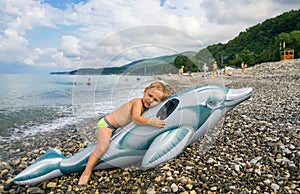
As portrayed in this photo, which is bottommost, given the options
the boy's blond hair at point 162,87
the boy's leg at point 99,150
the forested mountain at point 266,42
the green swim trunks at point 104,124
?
the boy's leg at point 99,150

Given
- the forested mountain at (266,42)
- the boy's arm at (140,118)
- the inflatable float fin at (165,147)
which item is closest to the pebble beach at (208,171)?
the inflatable float fin at (165,147)

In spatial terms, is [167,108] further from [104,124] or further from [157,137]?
[104,124]

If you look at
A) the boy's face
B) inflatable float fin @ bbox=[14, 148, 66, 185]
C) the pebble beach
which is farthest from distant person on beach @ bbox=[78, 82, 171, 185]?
inflatable float fin @ bbox=[14, 148, 66, 185]

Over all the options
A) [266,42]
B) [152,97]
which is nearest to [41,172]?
[152,97]

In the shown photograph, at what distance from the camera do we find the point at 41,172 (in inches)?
147

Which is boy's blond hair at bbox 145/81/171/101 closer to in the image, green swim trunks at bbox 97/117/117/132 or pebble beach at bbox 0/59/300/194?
pebble beach at bbox 0/59/300/194

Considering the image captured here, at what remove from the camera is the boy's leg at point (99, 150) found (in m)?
3.63

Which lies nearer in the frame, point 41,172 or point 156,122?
point 156,122

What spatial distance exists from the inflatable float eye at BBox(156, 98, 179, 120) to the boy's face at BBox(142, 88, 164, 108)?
5.0 inches

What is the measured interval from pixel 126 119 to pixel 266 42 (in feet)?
267

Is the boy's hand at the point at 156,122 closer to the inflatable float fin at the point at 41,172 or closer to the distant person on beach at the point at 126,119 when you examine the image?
the distant person on beach at the point at 126,119

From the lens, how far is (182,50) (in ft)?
11.3

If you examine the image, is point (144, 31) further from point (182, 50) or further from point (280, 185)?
point (280, 185)

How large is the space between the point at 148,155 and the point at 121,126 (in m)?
0.57
